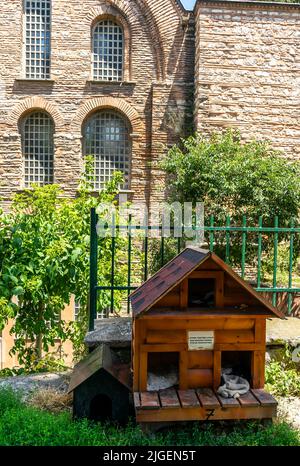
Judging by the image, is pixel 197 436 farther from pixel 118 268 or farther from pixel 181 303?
pixel 118 268

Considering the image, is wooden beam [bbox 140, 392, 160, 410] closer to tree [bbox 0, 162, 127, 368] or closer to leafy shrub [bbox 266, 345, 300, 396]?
leafy shrub [bbox 266, 345, 300, 396]

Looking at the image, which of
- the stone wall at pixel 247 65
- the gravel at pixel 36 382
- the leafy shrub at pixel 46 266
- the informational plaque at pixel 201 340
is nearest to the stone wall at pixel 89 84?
the stone wall at pixel 247 65

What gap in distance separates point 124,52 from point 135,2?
1.48 m

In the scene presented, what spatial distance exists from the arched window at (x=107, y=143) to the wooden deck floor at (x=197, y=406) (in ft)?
35.2

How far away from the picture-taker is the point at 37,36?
44.8ft

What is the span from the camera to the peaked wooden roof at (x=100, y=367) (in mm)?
3693

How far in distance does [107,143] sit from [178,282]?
11.1m

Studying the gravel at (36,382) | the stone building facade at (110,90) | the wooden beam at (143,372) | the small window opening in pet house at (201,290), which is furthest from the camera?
the stone building facade at (110,90)

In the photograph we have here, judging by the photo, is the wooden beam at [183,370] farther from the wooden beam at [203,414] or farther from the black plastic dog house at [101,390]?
the black plastic dog house at [101,390]

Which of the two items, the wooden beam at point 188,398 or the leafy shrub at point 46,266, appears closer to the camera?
the wooden beam at point 188,398

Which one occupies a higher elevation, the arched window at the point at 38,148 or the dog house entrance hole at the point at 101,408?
the arched window at the point at 38,148

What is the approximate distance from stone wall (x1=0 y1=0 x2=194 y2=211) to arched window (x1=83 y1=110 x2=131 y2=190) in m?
0.39

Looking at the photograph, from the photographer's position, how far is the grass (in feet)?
11.1

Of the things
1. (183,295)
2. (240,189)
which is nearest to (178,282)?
(183,295)
